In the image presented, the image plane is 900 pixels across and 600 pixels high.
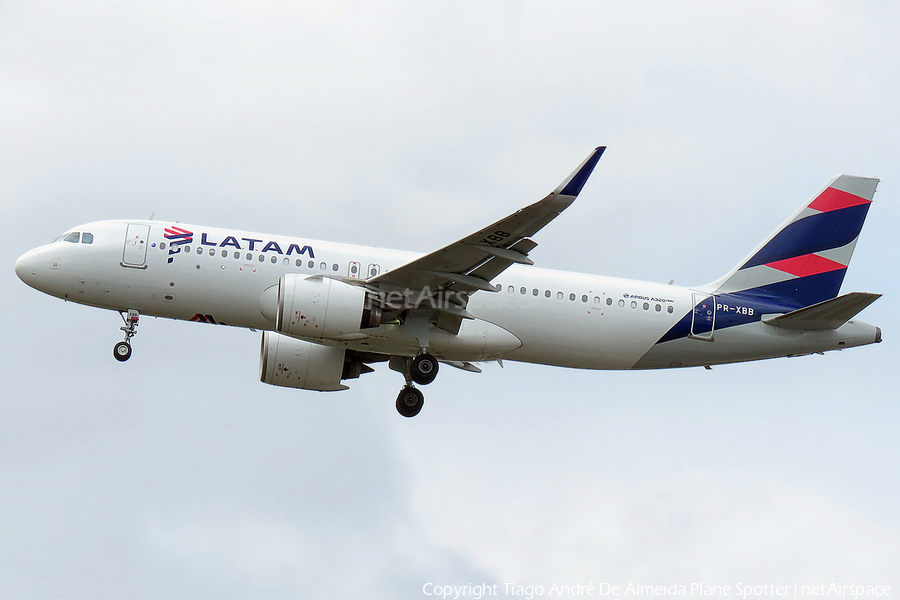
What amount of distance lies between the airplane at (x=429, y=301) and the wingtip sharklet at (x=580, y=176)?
2.30 m

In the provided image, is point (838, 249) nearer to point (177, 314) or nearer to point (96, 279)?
point (177, 314)

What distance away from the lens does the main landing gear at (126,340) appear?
91.2ft

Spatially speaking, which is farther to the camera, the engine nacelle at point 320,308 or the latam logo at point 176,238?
the latam logo at point 176,238

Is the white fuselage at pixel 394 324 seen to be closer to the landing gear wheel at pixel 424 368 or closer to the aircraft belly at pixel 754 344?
A: the aircraft belly at pixel 754 344

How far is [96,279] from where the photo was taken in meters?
27.5

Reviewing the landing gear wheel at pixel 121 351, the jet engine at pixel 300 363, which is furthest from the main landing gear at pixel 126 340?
the jet engine at pixel 300 363

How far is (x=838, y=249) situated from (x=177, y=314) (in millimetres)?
20296

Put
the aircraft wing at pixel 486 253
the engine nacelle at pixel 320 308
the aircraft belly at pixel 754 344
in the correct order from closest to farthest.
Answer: the aircraft wing at pixel 486 253 → the engine nacelle at pixel 320 308 → the aircraft belly at pixel 754 344

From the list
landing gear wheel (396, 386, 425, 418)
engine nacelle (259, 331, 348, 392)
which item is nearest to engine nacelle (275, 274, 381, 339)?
landing gear wheel (396, 386, 425, 418)

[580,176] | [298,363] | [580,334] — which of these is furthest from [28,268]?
[580,176]

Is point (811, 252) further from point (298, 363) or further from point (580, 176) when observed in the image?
point (298, 363)

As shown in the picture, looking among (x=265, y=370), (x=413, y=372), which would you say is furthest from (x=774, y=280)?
(x=265, y=370)

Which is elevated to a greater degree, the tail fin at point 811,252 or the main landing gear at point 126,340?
Answer: the tail fin at point 811,252

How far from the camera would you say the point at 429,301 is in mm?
26781
